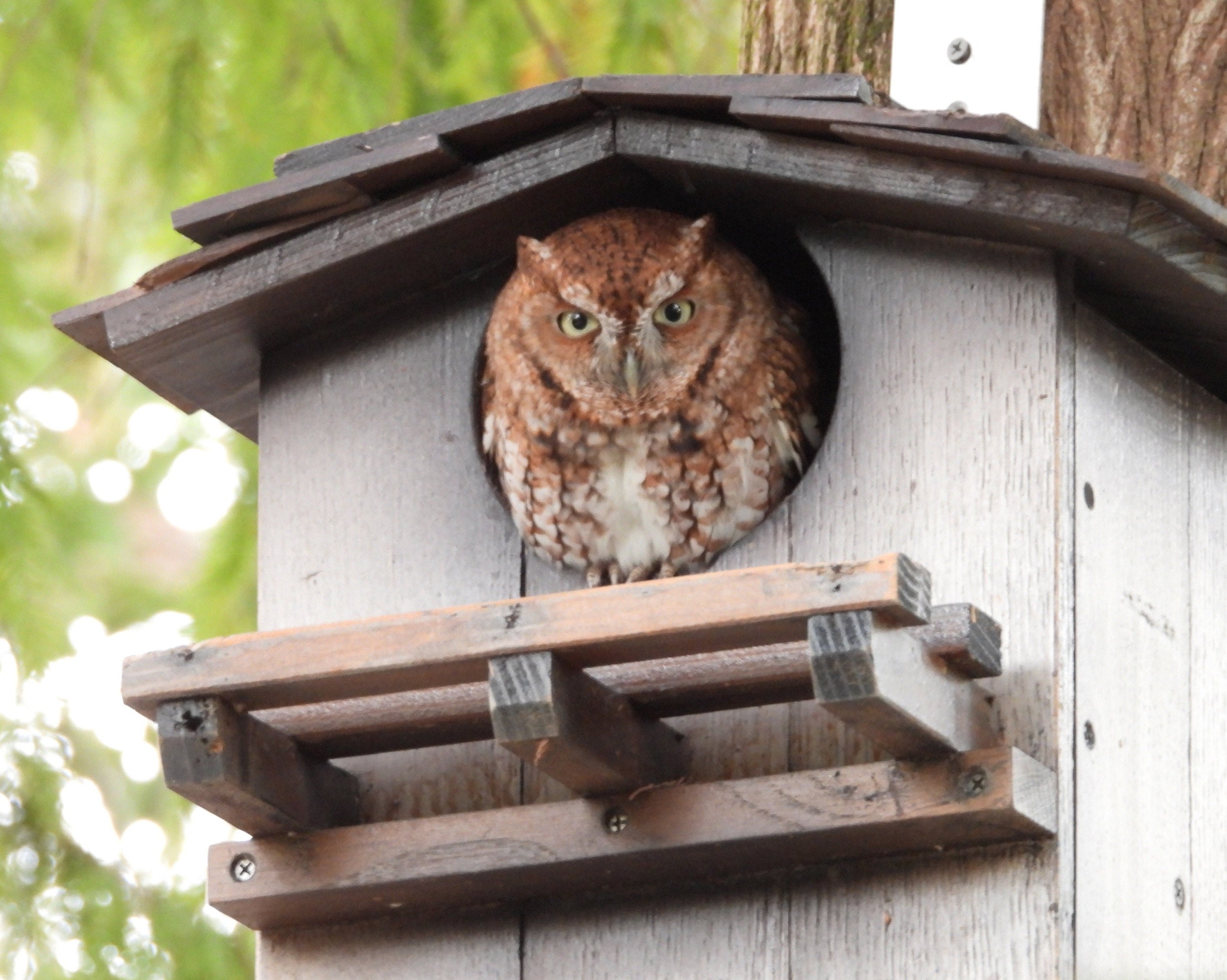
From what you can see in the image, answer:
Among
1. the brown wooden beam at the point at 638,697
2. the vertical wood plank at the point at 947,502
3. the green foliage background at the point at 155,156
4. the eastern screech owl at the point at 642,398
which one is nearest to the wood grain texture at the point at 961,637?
the brown wooden beam at the point at 638,697

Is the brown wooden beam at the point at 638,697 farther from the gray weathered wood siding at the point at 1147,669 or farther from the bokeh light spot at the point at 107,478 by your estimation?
the bokeh light spot at the point at 107,478

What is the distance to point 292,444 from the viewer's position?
335 centimetres

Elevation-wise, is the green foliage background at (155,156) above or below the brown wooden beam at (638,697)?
above

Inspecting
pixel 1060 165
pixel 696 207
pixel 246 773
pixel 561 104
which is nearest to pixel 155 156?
pixel 696 207

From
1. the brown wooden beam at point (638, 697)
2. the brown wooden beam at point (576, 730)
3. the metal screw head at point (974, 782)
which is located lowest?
Result: the metal screw head at point (974, 782)

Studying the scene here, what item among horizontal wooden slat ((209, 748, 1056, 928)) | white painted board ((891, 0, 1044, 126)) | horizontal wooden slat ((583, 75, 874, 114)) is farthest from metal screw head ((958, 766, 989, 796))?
white painted board ((891, 0, 1044, 126))

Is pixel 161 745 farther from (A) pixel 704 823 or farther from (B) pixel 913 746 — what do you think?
(B) pixel 913 746

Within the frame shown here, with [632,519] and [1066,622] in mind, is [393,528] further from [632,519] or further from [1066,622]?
[1066,622]

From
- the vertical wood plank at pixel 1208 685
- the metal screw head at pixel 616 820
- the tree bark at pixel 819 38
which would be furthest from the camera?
the tree bark at pixel 819 38

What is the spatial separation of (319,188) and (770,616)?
1043 millimetres

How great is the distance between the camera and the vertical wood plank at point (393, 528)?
3008 millimetres

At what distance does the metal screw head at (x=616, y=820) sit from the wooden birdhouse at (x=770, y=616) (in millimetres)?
14

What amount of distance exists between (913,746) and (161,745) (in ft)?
3.11

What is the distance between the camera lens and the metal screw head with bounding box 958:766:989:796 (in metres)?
2.54
